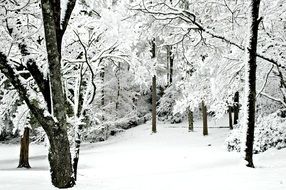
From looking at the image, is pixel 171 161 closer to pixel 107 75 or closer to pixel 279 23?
pixel 279 23

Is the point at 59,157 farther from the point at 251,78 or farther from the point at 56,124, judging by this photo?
the point at 251,78

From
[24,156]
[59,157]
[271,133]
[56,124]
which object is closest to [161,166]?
[271,133]

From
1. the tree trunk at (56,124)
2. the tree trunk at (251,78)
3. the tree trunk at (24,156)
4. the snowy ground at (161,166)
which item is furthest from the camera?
the tree trunk at (24,156)

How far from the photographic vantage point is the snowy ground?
693 centimetres

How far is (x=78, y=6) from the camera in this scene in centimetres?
1107

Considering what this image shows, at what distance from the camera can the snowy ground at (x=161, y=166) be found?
6.93 meters

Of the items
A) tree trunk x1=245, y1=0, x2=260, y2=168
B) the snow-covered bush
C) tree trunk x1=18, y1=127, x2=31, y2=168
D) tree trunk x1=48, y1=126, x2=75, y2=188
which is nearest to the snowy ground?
tree trunk x1=48, y1=126, x2=75, y2=188

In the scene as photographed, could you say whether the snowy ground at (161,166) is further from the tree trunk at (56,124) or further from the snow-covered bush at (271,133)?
the snow-covered bush at (271,133)

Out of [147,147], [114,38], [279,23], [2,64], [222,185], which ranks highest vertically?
[279,23]

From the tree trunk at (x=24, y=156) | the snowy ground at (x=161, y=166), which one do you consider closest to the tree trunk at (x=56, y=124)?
the snowy ground at (x=161, y=166)

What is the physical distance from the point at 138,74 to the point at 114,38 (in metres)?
1.32

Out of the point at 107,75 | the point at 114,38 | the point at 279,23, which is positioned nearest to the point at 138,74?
the point at 114,38

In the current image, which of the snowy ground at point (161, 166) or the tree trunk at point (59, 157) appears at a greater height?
the tree trunk at point (59, 157)

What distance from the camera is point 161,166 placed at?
613 inches
